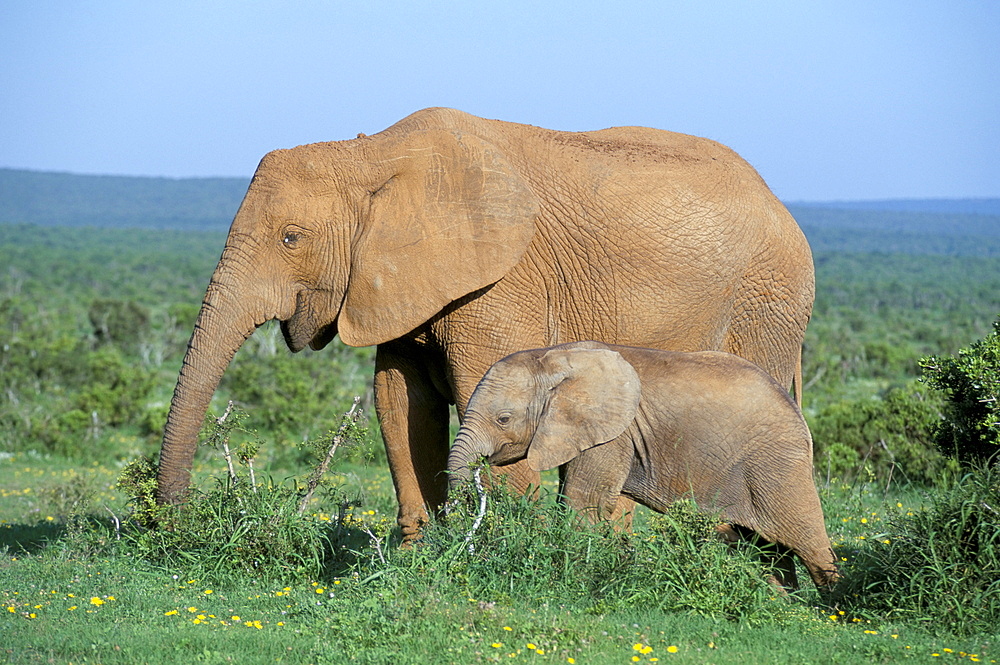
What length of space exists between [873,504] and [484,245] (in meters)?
5.50

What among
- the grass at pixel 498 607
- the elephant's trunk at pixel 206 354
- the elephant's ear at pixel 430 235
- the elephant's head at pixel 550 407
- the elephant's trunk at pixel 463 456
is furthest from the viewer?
the elephant's trunk at pixel 206 354

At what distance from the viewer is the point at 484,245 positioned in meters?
7.22

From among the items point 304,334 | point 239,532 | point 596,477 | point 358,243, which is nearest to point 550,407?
point 596,477

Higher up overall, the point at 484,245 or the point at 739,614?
the point at 484,245

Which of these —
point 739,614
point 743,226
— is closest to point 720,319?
point 743,226

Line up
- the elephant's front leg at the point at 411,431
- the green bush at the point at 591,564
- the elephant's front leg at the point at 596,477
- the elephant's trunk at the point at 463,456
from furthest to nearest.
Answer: the elephant's front leg at the point at 411,431 < the elephant's front leg at the point at 596,477 < the elephant's trunk at the point at 463,456 < the green bush at the point at 591,564

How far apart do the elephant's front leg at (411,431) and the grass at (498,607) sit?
841 millimetres

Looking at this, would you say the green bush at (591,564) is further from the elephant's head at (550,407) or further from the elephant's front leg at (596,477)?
the elephant's head at (550,407)

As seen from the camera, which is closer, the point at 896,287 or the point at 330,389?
the point at 330,389

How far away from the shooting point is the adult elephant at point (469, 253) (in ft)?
23.8

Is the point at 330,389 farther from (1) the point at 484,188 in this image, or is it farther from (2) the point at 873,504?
(1) the point at 484,188

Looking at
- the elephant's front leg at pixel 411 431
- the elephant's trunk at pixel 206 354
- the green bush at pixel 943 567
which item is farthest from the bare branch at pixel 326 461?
the green bush at pixel 943 567

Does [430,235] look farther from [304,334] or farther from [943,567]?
[943,567]

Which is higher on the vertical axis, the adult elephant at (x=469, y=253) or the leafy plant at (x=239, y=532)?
the adult elephant at (x=469, y=253)
